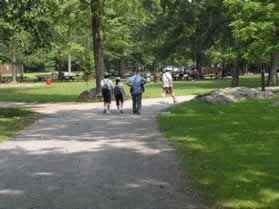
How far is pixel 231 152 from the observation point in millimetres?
10547

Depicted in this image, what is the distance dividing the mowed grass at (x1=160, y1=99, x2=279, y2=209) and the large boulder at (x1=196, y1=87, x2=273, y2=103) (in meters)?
3.40

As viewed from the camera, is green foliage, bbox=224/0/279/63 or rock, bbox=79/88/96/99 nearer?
green foliage, bbox=224/0/279/63

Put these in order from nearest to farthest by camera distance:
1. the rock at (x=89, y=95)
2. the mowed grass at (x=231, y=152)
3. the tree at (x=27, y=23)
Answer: the mowed grass at (x=231, y=152), the tree at (x=27, y=23), the rock at (x=89, y=95)

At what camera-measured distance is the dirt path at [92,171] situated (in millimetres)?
7043

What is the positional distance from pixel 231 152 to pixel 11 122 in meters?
9.59

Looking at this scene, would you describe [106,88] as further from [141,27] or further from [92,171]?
[141,27]

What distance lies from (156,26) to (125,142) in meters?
47.0

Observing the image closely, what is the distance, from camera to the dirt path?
7.04 m

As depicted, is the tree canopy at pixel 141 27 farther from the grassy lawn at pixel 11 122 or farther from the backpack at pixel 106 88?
the backpack at pixel 106 88

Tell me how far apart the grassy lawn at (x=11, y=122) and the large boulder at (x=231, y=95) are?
768cm

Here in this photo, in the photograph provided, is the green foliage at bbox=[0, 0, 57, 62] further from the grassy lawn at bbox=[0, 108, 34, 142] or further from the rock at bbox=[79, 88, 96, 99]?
the rock at bbox=[79, 88, 96, 99]

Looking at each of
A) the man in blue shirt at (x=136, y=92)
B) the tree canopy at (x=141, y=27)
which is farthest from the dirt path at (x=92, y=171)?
the tree canopy at (x=141, y=27)

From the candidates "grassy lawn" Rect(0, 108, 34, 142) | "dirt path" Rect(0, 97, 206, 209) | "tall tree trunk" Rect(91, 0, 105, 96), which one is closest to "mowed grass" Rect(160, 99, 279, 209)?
"dirt path" Rect(0, 97, 206, 209)

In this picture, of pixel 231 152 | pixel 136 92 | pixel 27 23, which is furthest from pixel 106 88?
pixel 231 152
